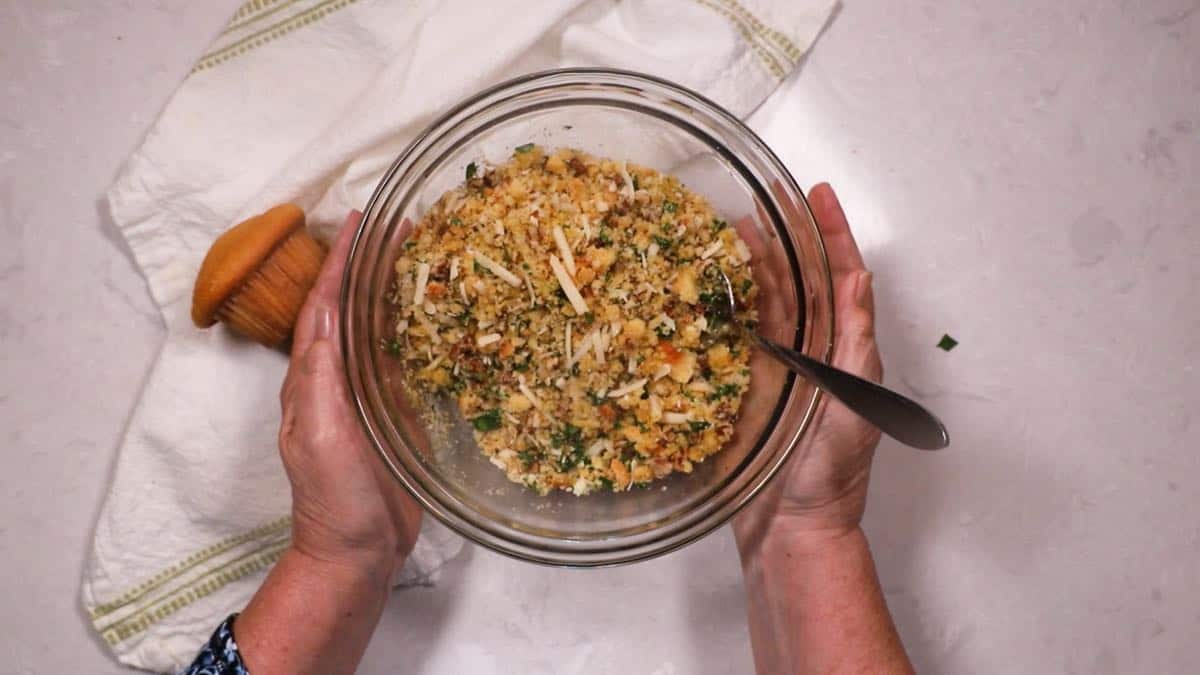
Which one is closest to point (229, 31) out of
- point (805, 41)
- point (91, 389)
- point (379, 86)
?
point (379, 86)

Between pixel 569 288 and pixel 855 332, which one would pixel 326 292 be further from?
pixel 855 332

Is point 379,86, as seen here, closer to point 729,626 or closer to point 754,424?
point 754,424

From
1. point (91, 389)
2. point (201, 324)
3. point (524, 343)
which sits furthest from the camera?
point (91, 389)

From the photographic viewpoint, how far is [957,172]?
995mm

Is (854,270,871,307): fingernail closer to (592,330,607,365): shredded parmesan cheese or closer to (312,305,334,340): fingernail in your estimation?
(592,330,607,365): shredded parmesan cheese

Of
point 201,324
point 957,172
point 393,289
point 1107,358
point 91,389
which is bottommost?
point 91,389

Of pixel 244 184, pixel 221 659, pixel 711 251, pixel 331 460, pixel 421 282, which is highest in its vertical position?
pixel 711 251

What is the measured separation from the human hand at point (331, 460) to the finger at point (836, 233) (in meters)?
0.49

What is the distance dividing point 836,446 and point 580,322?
29cm

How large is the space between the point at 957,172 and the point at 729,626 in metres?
0.59

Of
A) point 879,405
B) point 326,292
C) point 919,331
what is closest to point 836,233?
point 919,331

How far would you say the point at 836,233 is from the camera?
0.90 meters

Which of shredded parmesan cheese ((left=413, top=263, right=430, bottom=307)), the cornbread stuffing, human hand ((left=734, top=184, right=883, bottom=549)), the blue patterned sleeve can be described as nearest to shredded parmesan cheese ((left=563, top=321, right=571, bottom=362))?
the cornbread stuffing

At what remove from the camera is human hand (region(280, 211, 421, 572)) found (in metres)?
0.83
